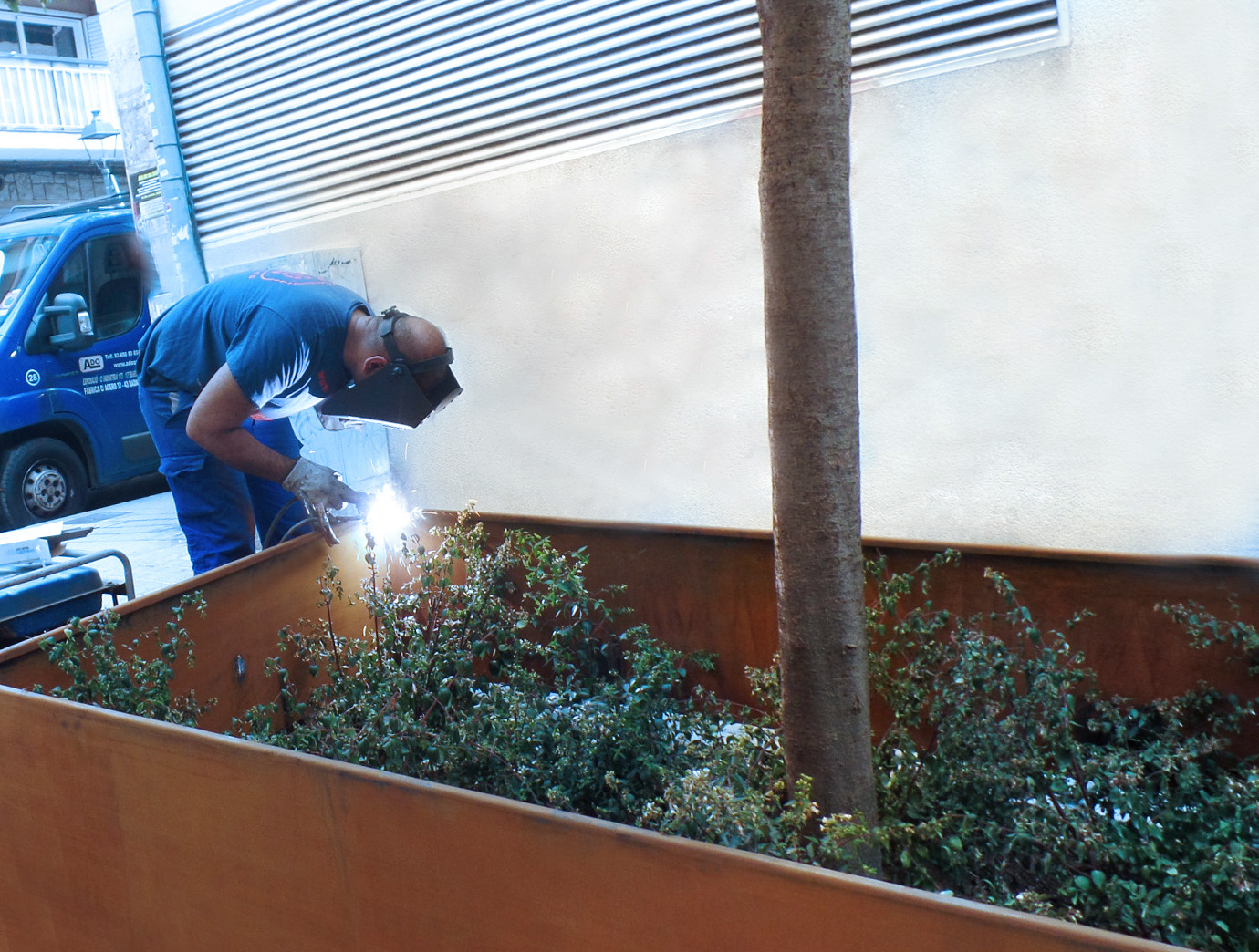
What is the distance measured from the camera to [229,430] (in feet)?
10.6

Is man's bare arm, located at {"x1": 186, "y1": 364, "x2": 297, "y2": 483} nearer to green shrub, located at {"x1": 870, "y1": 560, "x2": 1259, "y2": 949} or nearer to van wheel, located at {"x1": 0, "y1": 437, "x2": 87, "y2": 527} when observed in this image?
green shrub, located at {"x1": 870, "y1": 560, "x2": 1259, "y2": 949}

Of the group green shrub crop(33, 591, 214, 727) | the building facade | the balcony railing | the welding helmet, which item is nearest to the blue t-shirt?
the welding helmet

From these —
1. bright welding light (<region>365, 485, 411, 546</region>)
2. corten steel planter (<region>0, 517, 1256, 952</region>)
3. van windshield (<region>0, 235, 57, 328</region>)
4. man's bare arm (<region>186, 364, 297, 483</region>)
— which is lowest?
corten steel planter (<region>0, 517, 1256, 952</region>)

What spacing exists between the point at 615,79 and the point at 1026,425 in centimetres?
224

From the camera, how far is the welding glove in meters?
3.15

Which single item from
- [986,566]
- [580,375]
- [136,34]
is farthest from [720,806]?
[136,34]

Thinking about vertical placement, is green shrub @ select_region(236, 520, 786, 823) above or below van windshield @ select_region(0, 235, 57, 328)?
below

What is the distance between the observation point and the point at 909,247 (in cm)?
391

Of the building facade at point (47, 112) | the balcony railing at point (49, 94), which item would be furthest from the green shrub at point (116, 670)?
the balcony railing at point (49, 94)

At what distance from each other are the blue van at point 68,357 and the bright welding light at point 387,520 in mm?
5655

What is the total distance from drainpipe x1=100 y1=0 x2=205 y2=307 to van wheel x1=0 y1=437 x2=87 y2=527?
2.01 metres

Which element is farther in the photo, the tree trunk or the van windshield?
the van windshield

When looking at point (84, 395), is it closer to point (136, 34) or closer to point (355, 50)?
point (136, 34)

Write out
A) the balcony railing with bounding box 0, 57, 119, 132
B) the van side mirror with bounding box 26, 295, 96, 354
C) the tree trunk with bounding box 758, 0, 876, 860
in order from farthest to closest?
the balcony railing with bounding box 0, 57, 119, 132, the van side mirror with bounding box 26, 295, 96, 354, the tree trunk with bounding box 758, 0, 876, 860
